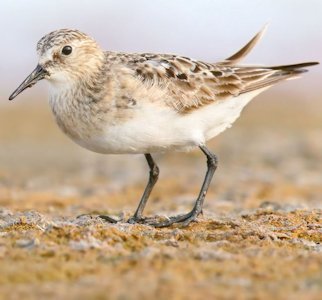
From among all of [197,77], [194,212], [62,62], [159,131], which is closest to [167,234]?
[194,212]

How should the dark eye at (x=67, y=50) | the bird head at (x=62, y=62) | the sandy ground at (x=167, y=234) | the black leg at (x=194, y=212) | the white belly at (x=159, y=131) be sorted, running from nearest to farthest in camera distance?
1. the sandy ground at (x=167, y=234)
2. the white belly at (x=159, y=131)
3. the black leg at (x=194, y=212)
4. the bird head at (x=62, y=62)
5. the dark eye at (x=67, y=50)

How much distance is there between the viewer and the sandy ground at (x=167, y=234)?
5051mm

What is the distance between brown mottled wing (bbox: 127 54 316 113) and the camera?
8.07 m

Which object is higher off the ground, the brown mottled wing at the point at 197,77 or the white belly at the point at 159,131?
the brown mottled wing at the point at 197,77

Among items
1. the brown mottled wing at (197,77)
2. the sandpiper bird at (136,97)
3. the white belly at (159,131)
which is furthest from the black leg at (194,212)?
the brown mottled wing at (197,77)

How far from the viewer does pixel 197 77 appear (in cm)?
849

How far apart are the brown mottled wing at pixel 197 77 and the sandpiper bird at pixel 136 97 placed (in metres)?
0.01

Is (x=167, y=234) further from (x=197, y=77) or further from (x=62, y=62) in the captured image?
(x=62, y=62)

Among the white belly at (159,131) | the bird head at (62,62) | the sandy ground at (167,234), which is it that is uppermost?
the bird head at (62,62)

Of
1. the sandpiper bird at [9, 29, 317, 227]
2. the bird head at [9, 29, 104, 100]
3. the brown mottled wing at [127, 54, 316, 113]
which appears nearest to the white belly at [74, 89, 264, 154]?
the sandpiper bird at [9, 29, 317, 227]

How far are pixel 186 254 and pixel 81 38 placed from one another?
132 inches

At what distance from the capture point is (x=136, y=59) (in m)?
8.20

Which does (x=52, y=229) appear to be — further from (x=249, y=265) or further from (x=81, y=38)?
(x=81, y=38)

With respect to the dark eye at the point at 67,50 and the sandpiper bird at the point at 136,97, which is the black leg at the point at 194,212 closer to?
the sandpiper bird at the point at 136,97
